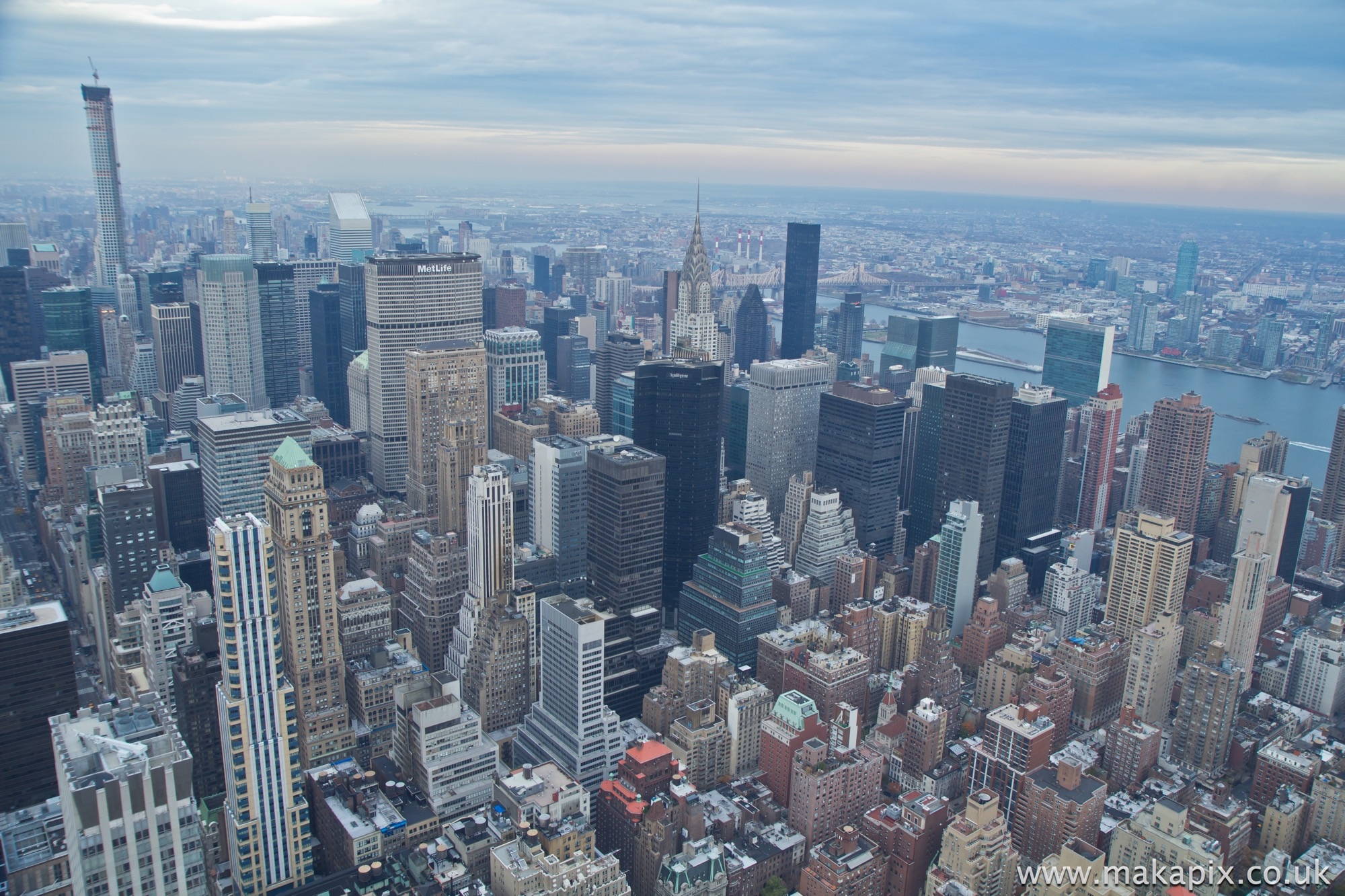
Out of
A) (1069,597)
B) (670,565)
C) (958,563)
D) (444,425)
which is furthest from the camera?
(444,425)

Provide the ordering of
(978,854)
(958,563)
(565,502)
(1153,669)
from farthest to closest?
1. (958,563)
2. (565,502)
3. (1153,669)
4. (978,854)

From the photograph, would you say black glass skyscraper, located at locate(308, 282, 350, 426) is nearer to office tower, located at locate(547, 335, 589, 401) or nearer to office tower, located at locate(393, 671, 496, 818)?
office tower, located at locate(547, 335, 589, 401)

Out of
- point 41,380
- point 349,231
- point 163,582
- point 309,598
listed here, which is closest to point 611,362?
point 41,380

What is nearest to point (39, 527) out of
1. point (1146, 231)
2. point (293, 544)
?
point (293, 544)

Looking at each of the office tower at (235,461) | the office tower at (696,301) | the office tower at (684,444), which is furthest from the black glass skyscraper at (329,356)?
the office tower at (684,444)

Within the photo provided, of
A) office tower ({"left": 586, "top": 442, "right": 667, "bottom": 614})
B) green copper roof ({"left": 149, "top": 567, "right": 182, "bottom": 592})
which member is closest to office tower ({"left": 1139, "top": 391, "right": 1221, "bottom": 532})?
office tower ({"left": 586, "top": 442, "right": 667, "bottom": 614})

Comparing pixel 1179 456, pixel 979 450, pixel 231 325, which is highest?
pixel 231 325

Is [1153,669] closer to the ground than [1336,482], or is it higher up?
closer to the ground

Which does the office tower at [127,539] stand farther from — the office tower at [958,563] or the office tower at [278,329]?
the office tower at [958,563]

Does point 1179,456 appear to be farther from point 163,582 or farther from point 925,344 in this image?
point 163,582
